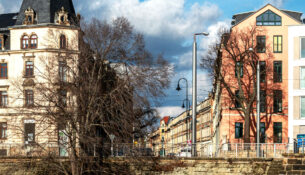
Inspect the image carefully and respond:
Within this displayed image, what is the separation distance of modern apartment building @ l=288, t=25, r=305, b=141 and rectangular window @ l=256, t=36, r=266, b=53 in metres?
2.65

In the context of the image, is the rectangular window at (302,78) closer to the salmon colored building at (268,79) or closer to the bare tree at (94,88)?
the salmon colored building at (268,79)

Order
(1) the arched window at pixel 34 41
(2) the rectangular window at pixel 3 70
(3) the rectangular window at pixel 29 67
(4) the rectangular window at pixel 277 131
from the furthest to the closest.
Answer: (2) the rectangular window at pixel 3 70 → (1) the arched window at pixel 34 41 → (3) the rectangular window at pixel 29 67 → (4) the rectangular window at pixel 277 131

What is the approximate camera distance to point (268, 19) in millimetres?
52656

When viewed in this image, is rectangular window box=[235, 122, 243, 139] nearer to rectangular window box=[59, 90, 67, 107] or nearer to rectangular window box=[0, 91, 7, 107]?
rectangular window box=[59, 90, 67, 107]

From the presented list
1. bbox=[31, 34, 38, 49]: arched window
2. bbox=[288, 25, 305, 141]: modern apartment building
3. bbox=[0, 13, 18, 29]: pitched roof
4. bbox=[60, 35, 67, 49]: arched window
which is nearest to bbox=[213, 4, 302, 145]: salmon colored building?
bbox=[288, 25, 305, 141]: modern apartment building

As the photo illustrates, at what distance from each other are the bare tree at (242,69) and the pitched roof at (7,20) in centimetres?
2503

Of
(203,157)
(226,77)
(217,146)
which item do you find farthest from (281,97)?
(203,157)

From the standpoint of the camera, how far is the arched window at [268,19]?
52.5 meters

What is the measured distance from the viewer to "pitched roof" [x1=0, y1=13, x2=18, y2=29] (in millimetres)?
59350

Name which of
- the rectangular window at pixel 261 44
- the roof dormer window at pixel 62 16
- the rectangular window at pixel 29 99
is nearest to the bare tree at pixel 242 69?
the rectangular window at pixel 261 44

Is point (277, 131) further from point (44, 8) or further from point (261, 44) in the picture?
point (44, 8)

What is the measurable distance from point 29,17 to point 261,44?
25.2 meters

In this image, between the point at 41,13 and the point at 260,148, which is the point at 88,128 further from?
the point at 41,13

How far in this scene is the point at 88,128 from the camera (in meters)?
32.9
